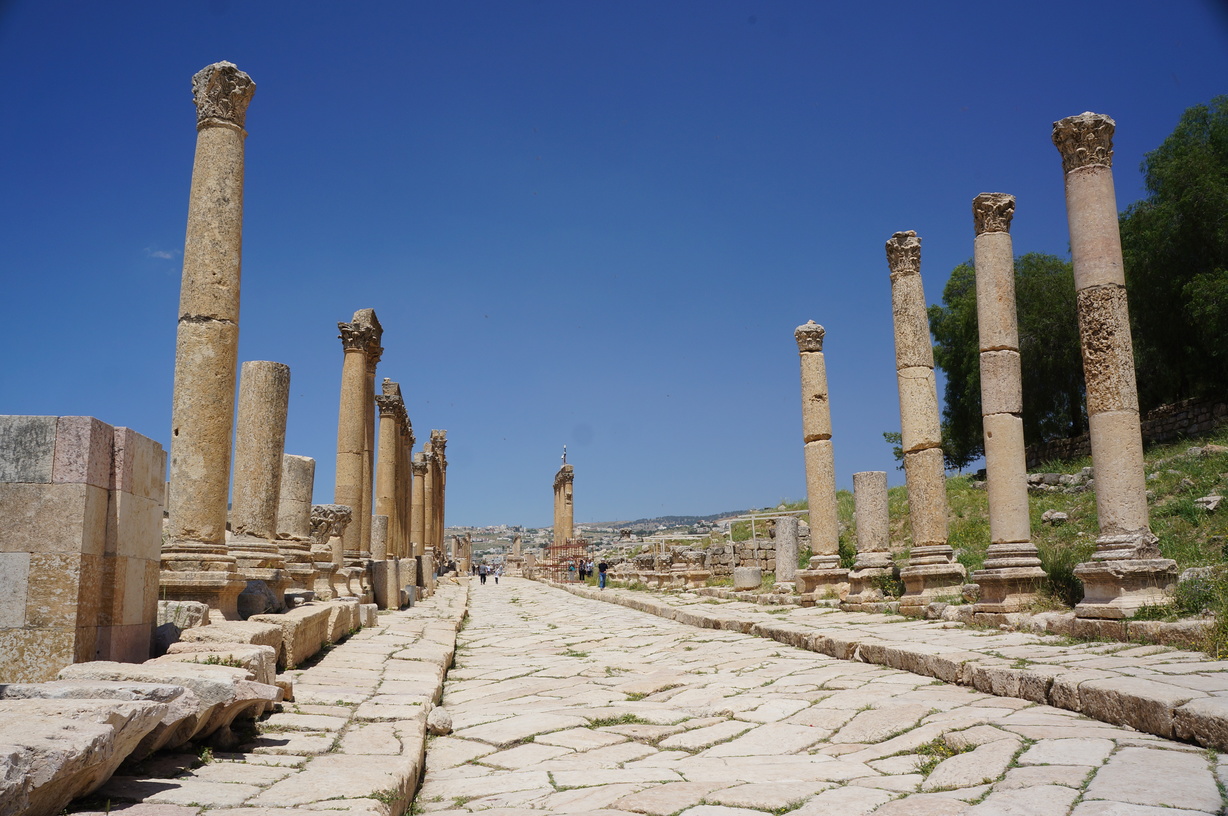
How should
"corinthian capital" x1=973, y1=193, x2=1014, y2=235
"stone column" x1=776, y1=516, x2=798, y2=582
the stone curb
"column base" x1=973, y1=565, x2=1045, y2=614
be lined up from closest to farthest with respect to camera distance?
the stone curb → "column base" x1=973, y1=565, x2=1045, y2=614 → "corinthian capital" x1=973, y1=193, x2=1014, y2=235 → "stone column" x1=776, y1=516, x2=798, y2=582

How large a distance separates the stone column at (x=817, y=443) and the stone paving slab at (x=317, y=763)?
34.3 feet

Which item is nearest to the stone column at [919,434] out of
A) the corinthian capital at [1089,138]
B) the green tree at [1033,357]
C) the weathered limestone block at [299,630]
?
the corinthian capital at [1089,138]

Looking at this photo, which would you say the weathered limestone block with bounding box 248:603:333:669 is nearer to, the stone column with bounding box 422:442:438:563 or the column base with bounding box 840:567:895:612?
the column base with bounding box 840:567:895:612

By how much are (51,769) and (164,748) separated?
1411mm

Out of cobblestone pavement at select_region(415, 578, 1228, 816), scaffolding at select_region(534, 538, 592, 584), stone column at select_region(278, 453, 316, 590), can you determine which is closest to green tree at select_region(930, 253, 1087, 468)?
scaffolding at select_region(534, 538, 592, 584)

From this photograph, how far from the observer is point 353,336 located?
1769 centimetres

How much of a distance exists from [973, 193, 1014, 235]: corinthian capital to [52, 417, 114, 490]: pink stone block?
35.5 feet

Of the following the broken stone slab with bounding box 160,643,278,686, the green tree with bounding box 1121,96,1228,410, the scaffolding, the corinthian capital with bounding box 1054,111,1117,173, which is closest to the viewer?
the broken stone slab with bounding box 160,643,278,686

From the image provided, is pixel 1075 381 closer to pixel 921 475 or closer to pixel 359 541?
pixel 921 475

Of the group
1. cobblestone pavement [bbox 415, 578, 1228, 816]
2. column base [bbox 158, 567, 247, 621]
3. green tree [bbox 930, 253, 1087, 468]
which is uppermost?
green tree [bbox 930, 253, 1087, 468]

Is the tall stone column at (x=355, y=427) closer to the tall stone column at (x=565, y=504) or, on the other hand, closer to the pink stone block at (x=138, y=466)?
the pink stone block at (x=138, y=466)

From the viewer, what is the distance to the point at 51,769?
2.96 m

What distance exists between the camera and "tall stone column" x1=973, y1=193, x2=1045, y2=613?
11.5m

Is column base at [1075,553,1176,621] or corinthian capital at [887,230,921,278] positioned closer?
column base at [1075,553,1176,621]
